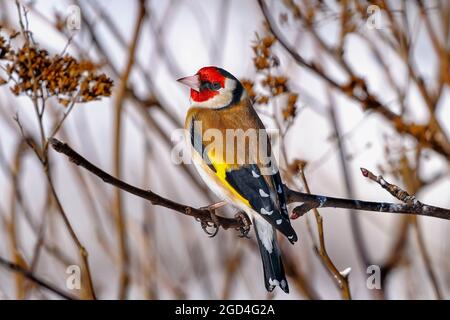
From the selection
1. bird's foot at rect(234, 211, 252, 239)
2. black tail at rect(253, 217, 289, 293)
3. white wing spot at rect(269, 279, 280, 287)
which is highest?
bird's foot at rect(234, 211, 252, 239)

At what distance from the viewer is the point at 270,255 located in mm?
1902

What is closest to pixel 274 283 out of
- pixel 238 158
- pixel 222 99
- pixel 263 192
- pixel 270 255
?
pixel 270 255

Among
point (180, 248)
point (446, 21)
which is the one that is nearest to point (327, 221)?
point (180, 248)

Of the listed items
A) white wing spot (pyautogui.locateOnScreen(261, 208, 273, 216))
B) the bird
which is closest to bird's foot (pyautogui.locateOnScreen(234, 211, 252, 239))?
the bird

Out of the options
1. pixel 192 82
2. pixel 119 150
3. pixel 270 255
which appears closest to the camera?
pixel 270 255

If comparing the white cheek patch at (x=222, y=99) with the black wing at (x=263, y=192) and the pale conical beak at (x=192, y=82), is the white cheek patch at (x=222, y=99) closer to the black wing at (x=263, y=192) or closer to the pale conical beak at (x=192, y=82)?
the pale conical beak at (x=192, y=82)

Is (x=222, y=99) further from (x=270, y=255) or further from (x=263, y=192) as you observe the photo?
(x=270, y=255)

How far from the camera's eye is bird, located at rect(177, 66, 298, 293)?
185 cm

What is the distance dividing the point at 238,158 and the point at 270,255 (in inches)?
10.7

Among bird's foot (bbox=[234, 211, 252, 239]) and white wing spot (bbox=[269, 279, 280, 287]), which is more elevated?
bird's foot (bbox=[234, 211, 252, 239])

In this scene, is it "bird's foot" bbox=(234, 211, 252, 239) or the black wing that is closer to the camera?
the black wing

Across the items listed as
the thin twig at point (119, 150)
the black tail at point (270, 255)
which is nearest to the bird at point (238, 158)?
the black tail at point (270, 255)

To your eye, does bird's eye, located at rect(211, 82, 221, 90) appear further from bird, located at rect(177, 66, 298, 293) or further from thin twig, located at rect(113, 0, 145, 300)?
thin twig, located at rect(113, 0, 145, 300)

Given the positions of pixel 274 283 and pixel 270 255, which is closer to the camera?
pixel 274 283
